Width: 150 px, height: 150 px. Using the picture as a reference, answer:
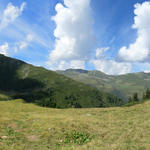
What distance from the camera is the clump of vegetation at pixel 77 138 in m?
16.2

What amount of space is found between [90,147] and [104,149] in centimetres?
144

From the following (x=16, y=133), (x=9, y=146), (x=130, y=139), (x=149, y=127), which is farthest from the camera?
(x=149, y=127)

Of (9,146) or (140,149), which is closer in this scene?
(140,149)

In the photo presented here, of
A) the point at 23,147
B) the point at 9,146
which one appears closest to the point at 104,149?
the point at 23,147

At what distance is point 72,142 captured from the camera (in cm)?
1620

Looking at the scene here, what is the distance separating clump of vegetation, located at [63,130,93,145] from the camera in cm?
1620

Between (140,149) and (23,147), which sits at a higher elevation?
(140,149)

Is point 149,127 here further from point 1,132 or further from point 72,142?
point 1,132

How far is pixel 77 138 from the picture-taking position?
17484 mm

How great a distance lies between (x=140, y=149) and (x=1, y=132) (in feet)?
55.9

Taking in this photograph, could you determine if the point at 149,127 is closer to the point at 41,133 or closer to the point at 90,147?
the point at 90,147

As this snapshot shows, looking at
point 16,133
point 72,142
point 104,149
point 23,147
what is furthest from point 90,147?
point 16,133

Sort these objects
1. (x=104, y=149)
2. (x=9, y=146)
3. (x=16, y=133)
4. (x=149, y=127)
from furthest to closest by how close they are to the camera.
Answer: (x=149, y=127)
(x=16, y=133)
(x=9, y=146)
(x=104, y=149)

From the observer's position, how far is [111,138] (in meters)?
16.8
